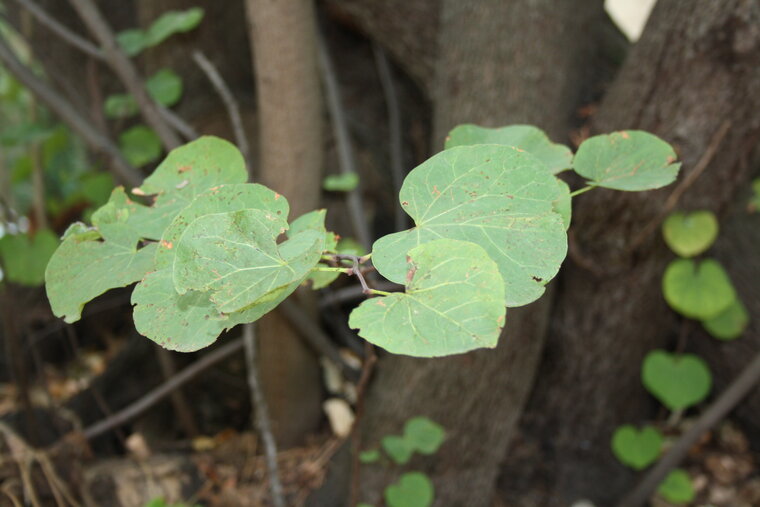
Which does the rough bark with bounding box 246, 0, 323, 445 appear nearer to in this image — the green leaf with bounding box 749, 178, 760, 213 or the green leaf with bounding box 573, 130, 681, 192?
the green leaf with bounding box 573, 130, 681, 192

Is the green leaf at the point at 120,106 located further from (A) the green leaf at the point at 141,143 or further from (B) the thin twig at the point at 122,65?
(B) the thin twig at the point at 122,65

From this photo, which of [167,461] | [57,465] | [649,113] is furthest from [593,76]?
[57,465]

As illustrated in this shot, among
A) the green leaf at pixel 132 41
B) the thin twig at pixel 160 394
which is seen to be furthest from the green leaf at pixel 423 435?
the green leaf at pixel 132 41

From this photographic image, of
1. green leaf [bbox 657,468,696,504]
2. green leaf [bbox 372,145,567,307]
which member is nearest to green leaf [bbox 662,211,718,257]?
green leaf [bbox 657,468,696,504]

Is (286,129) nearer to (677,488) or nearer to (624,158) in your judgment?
(624,158)

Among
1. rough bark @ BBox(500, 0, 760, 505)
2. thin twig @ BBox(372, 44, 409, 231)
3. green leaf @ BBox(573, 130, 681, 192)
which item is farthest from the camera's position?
thin twig @ BBox(372, 44, 409, 231)

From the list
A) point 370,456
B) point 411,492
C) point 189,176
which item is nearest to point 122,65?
point 189,176
